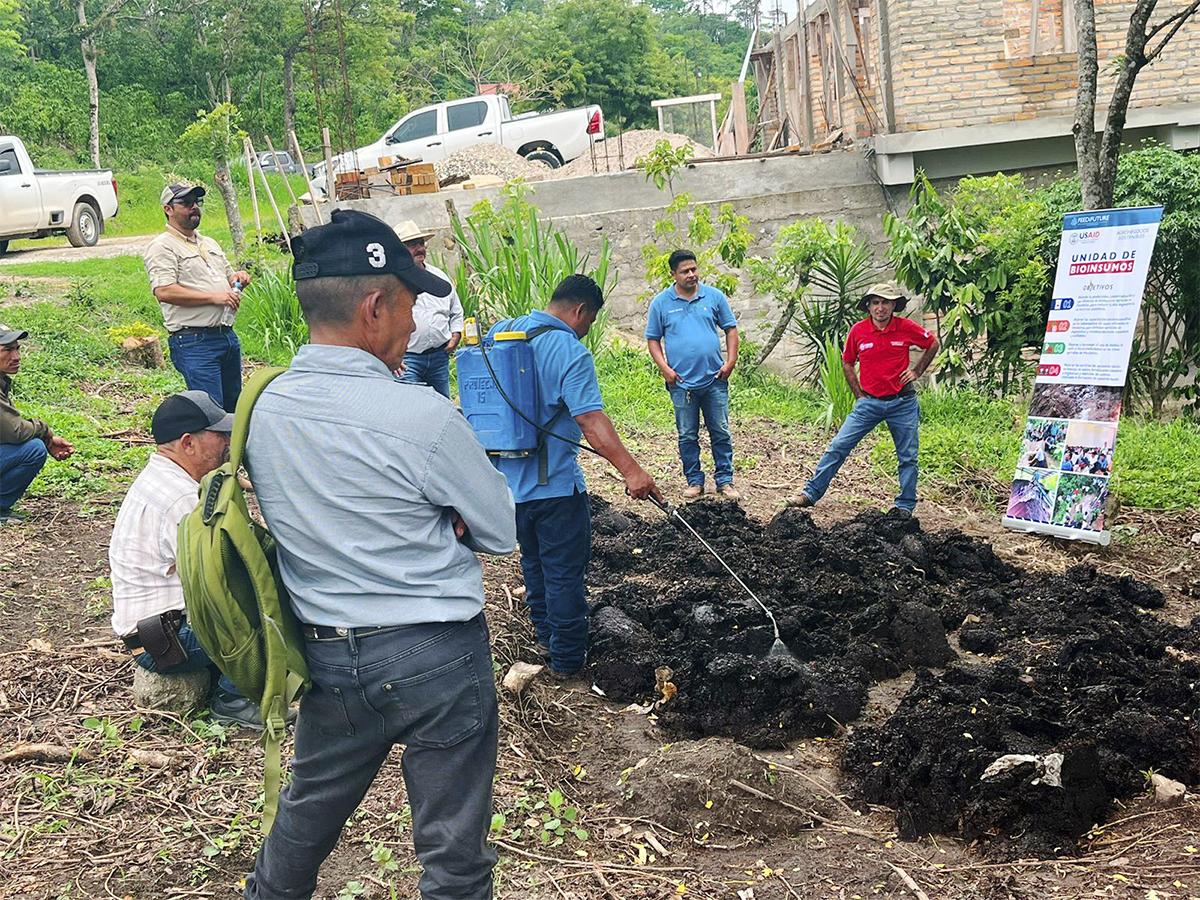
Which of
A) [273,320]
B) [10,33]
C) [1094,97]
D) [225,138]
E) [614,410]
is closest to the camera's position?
[1094,97]

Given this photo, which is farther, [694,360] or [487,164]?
[487,164]

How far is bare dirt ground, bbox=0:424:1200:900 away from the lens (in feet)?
11.8

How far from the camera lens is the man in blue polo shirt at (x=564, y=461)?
481 centimetres

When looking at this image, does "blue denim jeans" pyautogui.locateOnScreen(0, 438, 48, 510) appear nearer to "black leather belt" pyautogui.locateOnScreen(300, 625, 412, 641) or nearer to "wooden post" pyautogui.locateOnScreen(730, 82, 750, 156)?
"black leather belt" pyautogui.locateOnScreen(300, 625, 412, 641)

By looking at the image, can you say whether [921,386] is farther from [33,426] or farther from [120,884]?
[120,884]

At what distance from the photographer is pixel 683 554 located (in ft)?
22.7

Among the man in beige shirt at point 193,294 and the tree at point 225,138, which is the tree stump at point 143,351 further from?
the man in beige shirt at point 193,294

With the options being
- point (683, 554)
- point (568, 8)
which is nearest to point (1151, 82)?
point (683, 554)

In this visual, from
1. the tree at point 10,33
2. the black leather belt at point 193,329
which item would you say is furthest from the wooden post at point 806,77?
the tree at point 10,33

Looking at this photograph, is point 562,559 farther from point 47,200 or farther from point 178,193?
point 47,200

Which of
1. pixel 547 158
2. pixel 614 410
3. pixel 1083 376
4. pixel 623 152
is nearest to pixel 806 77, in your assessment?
pixel 623 152

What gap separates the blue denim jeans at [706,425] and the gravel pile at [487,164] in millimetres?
11065

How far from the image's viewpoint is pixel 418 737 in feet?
8.74

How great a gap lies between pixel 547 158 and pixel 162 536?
→ 19.3 metres
